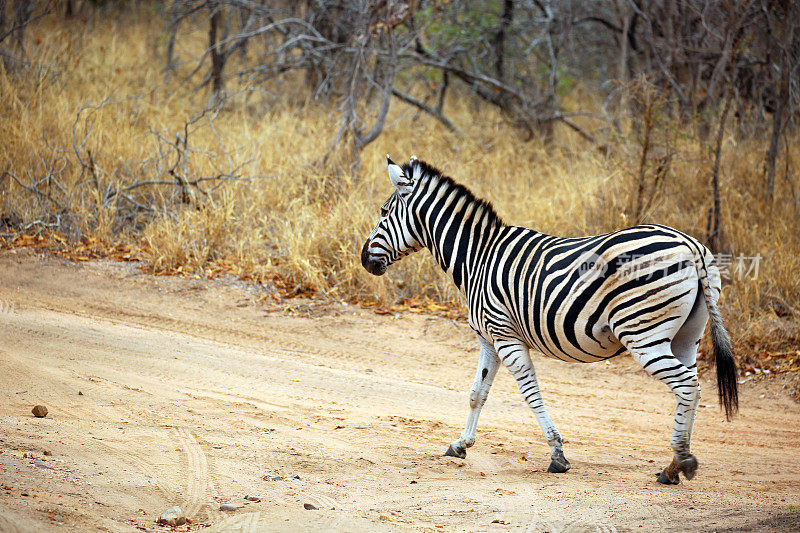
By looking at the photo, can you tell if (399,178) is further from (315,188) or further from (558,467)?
(315,188)

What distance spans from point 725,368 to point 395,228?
2459 mm

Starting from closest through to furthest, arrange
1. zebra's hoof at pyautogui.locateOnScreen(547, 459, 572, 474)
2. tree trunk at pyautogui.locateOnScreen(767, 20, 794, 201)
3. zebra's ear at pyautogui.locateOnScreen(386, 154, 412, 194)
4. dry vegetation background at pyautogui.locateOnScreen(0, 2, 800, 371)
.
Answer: zebra's hoof at pyautogui.locateOnScreen(547, 459, 572, 474), zebra's ear at pyautogui.locateOnScreen(386, 154, 412, 194), dry vegetation background at pyautogui.locateOnScreen(0, 2, 800, 371), tree trunk at pyautogui.locateOnScreen(767, 20, 794, 201)

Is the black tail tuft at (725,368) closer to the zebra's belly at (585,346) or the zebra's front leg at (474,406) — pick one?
the zebra's belly at (585,346)

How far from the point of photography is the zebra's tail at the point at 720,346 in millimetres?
4242

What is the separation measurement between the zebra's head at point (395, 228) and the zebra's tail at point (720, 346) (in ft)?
6.84

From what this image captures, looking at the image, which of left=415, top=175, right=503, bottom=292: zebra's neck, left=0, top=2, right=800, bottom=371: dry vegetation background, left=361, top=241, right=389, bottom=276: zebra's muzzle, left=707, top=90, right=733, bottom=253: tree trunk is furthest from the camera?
left=707, top=90, right=733, bottom=253: tree trunk

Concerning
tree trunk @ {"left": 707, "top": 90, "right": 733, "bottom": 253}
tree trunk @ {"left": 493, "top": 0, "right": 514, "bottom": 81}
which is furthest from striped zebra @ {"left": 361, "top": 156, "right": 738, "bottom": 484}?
tree trunk @ {"left": 493, "top": 0, "right": 514, "bottom": 81}

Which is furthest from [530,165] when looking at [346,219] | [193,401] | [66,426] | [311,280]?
[66,426]

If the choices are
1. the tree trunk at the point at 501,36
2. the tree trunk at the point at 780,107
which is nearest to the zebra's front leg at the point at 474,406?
the tree trunk at the point at 780,107

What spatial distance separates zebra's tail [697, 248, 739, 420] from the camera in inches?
167

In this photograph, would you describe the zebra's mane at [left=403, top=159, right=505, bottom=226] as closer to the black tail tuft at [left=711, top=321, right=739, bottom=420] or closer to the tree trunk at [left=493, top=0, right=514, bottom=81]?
the black tail tuft at [left=711, top=321, right=739, bottom=420]

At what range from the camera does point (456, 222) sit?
5180 millimetres

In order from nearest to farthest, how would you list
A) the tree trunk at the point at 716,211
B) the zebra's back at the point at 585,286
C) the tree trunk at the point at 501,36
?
the zebra's back at the point at 585,286 < the tree trunk at the point at 716,211 < the tree trunk at the point at 501,36

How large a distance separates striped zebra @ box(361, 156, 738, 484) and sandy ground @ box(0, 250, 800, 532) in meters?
0.47
